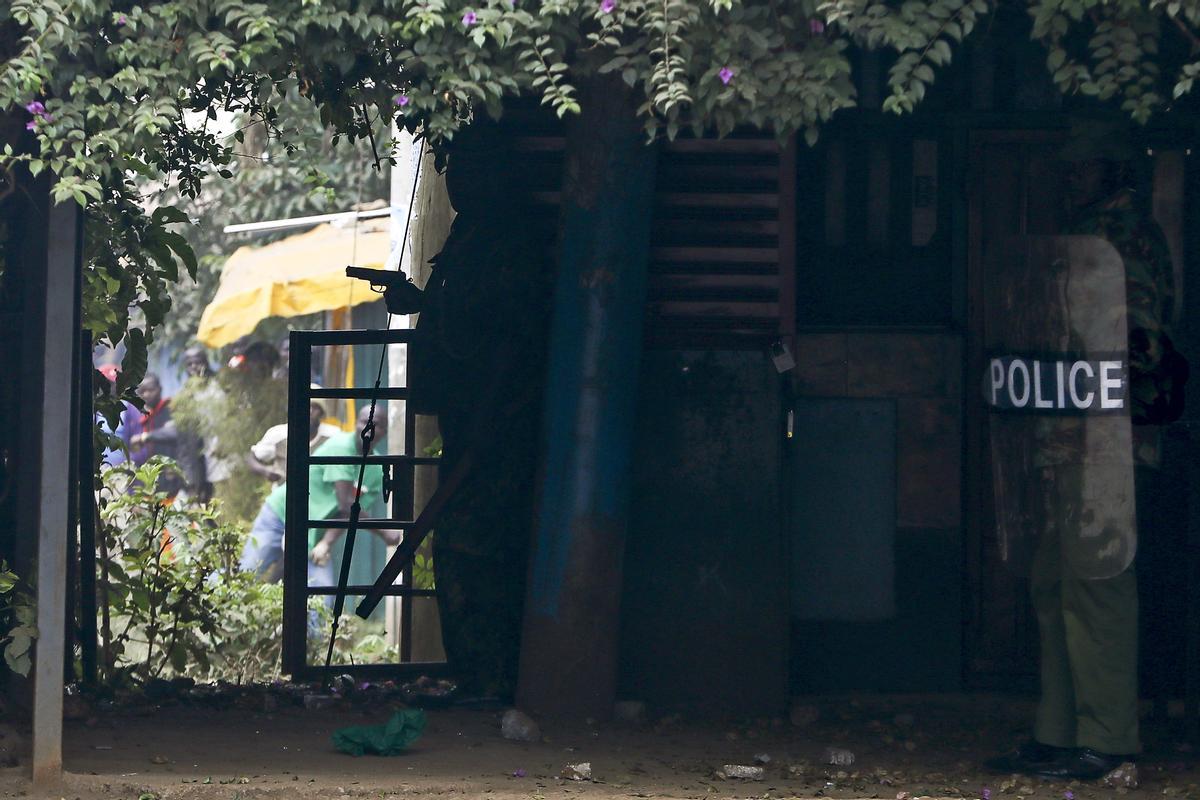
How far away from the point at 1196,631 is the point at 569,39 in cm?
342

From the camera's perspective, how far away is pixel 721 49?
510 cm

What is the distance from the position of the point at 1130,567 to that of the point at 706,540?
1752 mm

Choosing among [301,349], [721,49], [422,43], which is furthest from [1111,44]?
[301,349]

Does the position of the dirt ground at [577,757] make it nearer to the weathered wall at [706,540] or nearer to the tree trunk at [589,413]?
the weathered wall at [706,540]

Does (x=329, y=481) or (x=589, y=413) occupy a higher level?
(x=589, y=413)

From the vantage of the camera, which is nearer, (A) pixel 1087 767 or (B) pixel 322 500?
(A) pixel 1087 767

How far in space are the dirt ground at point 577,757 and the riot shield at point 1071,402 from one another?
0.86 m

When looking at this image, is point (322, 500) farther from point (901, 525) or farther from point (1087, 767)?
point (1087, 767)

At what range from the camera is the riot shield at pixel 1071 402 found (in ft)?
19.3

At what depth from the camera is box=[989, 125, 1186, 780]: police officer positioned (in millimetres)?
5918

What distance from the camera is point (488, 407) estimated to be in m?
7.04

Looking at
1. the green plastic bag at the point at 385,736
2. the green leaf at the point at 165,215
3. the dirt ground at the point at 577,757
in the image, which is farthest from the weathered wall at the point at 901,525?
the green leaf at the point at 165,215

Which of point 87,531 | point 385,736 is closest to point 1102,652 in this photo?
point 385,736

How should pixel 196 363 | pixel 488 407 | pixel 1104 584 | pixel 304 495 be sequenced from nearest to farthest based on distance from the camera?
pixel 1104 584 → pixel 488 407 → pixel 304 495 → pixel 196 363
